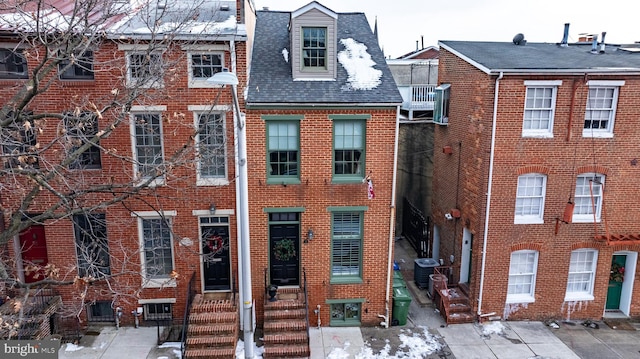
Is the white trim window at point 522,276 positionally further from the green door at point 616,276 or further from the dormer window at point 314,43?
the dormer window at point 314,43

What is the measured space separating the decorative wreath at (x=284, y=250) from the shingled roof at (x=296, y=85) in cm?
416

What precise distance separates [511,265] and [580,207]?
2.84m

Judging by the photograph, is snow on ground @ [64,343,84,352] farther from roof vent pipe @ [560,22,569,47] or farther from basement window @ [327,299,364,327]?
roof vent pipe @ [560,22,569,47]

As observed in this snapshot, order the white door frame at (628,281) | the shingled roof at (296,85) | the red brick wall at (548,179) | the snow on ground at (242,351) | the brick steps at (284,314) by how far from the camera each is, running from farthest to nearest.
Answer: the white door frame at (628,281) < the red brick wall at (548,179) < the brick steps at (284,314) < the shingled roof at (296,85) < the snow on ground at (242,351)

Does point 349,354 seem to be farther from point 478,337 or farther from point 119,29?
point 119,29

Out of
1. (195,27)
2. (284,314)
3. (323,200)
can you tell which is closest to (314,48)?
(195,27)

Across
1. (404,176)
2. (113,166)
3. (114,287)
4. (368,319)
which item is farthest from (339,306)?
(404,176)

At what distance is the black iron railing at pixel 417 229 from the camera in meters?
18.3

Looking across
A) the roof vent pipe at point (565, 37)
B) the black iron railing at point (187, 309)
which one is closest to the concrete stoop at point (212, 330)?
the black iron railing at point (187, 309)

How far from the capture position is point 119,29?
11.3 meters

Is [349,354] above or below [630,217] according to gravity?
below

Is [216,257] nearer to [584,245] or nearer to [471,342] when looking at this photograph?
[471,342]

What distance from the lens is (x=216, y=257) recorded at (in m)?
13.1

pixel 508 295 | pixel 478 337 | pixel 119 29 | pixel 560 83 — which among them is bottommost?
pixel 478 337
